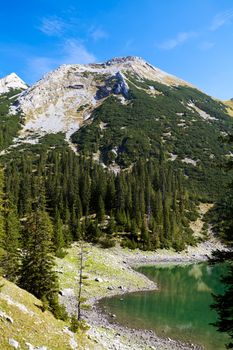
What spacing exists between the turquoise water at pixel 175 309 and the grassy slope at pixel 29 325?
15.7 metres

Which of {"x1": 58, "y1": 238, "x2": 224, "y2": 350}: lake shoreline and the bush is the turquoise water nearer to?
{"x1": 58, "y1": 238, "x2": 224, "y2": 350}: lake shoreline

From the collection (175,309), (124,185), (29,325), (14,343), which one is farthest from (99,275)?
(124,185)

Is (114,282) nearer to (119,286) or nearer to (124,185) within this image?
(119,286)

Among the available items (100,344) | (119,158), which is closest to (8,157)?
(119,158)

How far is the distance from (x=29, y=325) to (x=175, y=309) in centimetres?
3135

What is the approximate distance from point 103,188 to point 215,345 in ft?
280

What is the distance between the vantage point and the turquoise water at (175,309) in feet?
141

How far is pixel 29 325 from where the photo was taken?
27609mm

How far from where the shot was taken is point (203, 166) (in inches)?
6909

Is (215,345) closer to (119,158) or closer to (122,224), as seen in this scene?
(122,224)

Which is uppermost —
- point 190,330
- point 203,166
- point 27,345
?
point 203,166

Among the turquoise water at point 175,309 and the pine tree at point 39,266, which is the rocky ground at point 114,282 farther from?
the pine tree at point 39,266

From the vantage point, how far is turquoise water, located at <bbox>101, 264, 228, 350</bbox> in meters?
42.9

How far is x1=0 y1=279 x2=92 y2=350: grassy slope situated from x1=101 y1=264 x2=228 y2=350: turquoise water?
15725 mm
